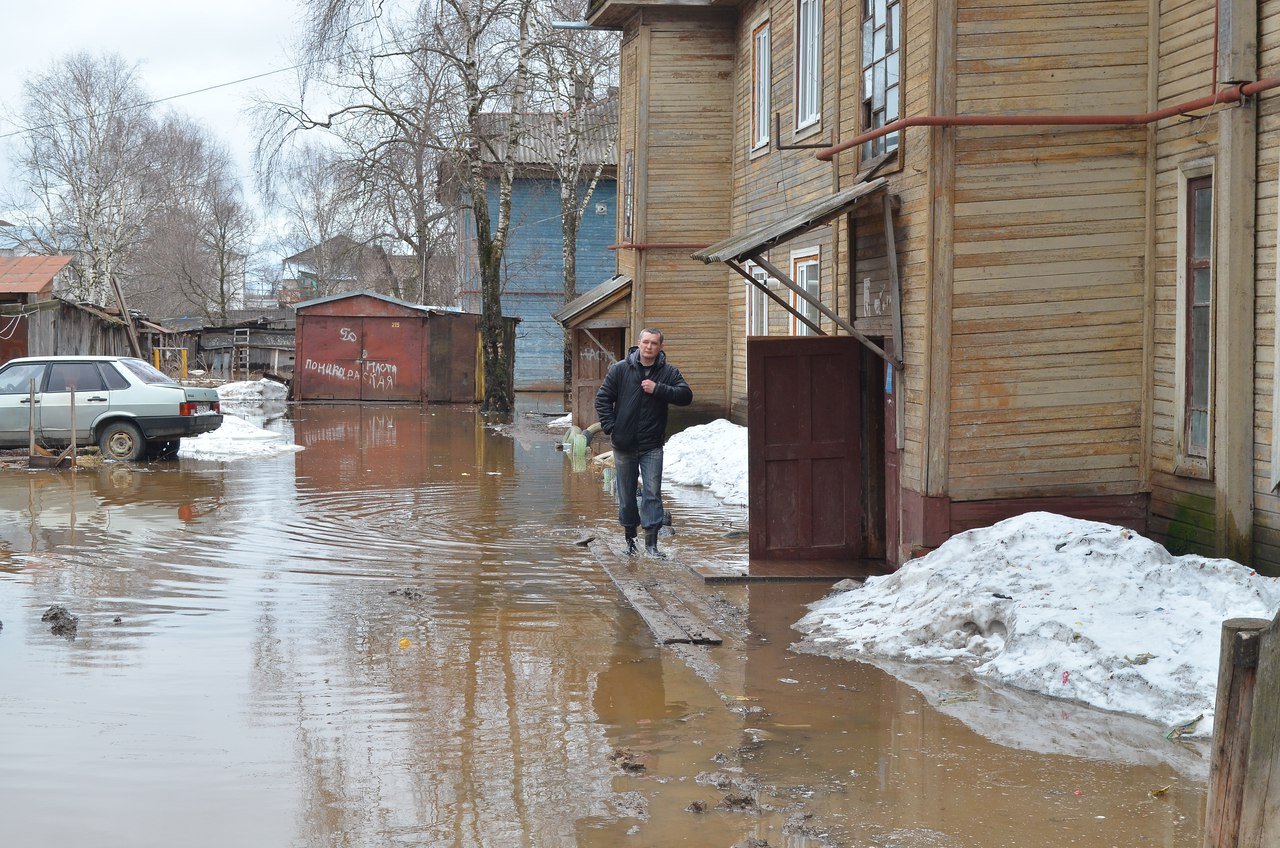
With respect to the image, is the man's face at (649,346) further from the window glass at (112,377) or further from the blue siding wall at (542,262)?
the blue siding wall at (542,262)

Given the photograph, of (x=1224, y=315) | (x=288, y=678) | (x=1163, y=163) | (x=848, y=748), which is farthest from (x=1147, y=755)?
(x=1163, y=163)

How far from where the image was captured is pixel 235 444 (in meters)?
22.1

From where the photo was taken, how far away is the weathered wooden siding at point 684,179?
70.5 feet

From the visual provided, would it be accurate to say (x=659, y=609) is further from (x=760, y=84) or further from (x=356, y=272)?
(x=356, y=272)

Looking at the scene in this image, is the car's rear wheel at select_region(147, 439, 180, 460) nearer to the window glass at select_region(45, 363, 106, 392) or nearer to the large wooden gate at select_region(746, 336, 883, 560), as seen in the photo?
the window glass at select_region(45, 363, 106, 392)

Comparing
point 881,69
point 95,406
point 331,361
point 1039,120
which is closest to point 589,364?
point 95,406

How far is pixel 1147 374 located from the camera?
9.57m

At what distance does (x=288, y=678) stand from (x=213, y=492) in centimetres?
913

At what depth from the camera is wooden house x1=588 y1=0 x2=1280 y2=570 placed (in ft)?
27.9

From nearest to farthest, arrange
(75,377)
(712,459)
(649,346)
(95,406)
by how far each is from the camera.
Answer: (649,346) → (712,459) → (95,406) → (75,377)

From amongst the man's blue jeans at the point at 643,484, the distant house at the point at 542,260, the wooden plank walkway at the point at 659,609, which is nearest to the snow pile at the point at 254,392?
the distant house at the point at 542,260

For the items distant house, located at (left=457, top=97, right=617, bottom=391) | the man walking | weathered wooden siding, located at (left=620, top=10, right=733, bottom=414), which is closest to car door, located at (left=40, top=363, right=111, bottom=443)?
weathered wooden siding, located at (left=620, top=10, right=733, bottom=414)

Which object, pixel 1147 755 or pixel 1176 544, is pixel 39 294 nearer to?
pixel 1176 544

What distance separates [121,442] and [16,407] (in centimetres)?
152
